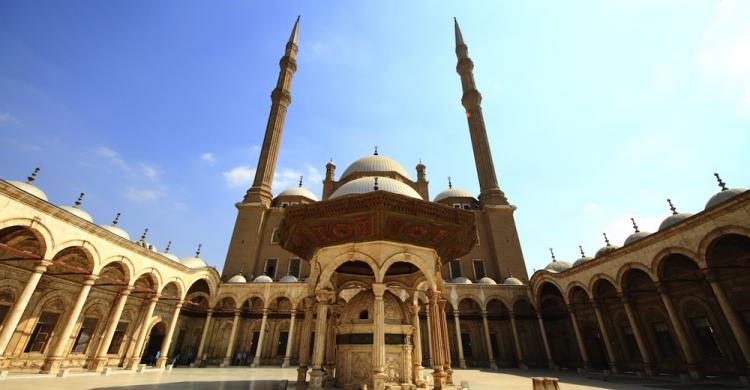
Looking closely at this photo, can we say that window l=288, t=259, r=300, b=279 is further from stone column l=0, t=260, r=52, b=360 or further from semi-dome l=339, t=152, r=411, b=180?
stone column l=0, t=260, r=52, b=360

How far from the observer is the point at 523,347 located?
1945 cm

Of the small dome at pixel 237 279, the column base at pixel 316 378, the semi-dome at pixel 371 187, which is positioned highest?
the semi-dome at pixel 371 187

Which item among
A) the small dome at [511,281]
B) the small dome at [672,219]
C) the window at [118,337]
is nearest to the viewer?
the small dome at [672,219]

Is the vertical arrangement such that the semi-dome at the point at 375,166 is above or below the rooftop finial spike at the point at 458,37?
below

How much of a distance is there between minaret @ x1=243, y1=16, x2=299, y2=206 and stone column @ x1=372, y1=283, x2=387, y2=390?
19226 mm

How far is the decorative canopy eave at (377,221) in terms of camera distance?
8.22m

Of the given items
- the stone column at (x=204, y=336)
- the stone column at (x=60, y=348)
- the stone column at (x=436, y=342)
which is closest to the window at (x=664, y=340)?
the stone column at (x=436, y=342)

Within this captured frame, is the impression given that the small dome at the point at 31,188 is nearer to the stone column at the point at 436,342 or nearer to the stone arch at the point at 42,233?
the stone arch at the point at 42,233

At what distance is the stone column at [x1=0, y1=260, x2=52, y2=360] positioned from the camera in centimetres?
991

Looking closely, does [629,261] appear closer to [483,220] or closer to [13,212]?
[483,220]

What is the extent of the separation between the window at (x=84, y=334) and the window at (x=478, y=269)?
22.2 metres

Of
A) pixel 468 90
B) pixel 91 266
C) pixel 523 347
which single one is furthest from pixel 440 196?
pixel 91 266

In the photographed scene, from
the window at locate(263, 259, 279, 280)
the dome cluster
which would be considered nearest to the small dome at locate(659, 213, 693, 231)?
the dome cluster

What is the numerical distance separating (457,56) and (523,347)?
93.4ft
